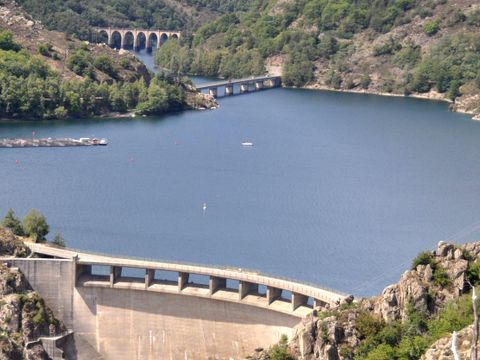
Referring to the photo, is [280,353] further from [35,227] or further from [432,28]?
[432,28]

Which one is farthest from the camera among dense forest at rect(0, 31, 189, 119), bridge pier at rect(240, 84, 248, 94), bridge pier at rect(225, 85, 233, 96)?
bridge pier at rect(240, 84, 248, 94)

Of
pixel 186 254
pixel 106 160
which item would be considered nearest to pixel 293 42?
pixel 106 160

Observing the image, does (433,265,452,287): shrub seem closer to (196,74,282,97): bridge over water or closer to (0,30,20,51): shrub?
(0,30,20,51): shrub

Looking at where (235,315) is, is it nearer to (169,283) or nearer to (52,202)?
(169,283)

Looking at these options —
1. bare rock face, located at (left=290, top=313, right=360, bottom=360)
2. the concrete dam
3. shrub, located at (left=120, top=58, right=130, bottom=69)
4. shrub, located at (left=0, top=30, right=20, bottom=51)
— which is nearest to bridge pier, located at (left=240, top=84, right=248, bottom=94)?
shrub, located at (left=120, top=58, right=130, bottom=69)

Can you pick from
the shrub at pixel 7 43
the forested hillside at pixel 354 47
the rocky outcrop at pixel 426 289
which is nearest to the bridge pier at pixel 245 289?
the rocky outcrop at pixel 426 289

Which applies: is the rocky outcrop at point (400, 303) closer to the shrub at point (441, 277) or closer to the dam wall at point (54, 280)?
the shrub at point (441, 277)

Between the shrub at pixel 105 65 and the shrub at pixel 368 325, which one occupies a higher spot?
the shrub at pixel 105 65

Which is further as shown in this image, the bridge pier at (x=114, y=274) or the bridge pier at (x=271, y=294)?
the bridge pier at (x=114, y=274)
